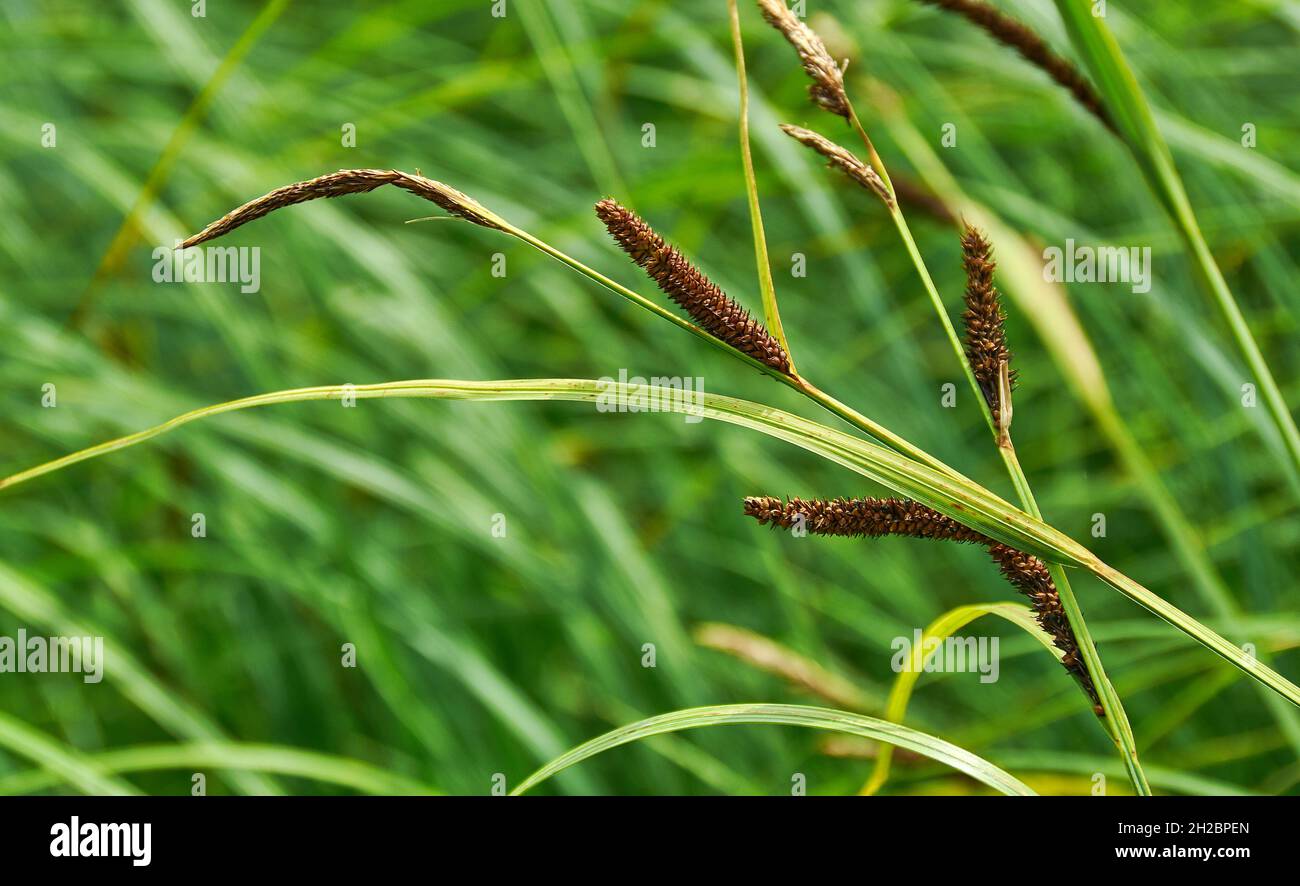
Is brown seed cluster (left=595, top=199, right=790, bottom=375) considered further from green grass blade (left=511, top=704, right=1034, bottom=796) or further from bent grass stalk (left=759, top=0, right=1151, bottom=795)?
green grass blade (left=511, top=704, right=1034, bottom=796)

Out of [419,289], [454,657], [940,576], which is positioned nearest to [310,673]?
[454,657]

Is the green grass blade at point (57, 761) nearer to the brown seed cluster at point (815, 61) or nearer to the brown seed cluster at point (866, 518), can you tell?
the brown seed cluster at point (866, 518)

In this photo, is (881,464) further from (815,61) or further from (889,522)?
(815,61)

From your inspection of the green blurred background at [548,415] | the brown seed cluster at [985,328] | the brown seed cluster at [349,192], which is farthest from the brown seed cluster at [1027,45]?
the green blurred background at [548,415]

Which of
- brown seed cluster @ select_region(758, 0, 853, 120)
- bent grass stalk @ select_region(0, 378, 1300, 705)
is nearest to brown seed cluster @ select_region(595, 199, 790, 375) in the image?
bent grass stalk @ select_region(0, 378, 1300, 705)

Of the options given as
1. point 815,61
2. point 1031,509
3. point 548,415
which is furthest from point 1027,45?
point 548,415
